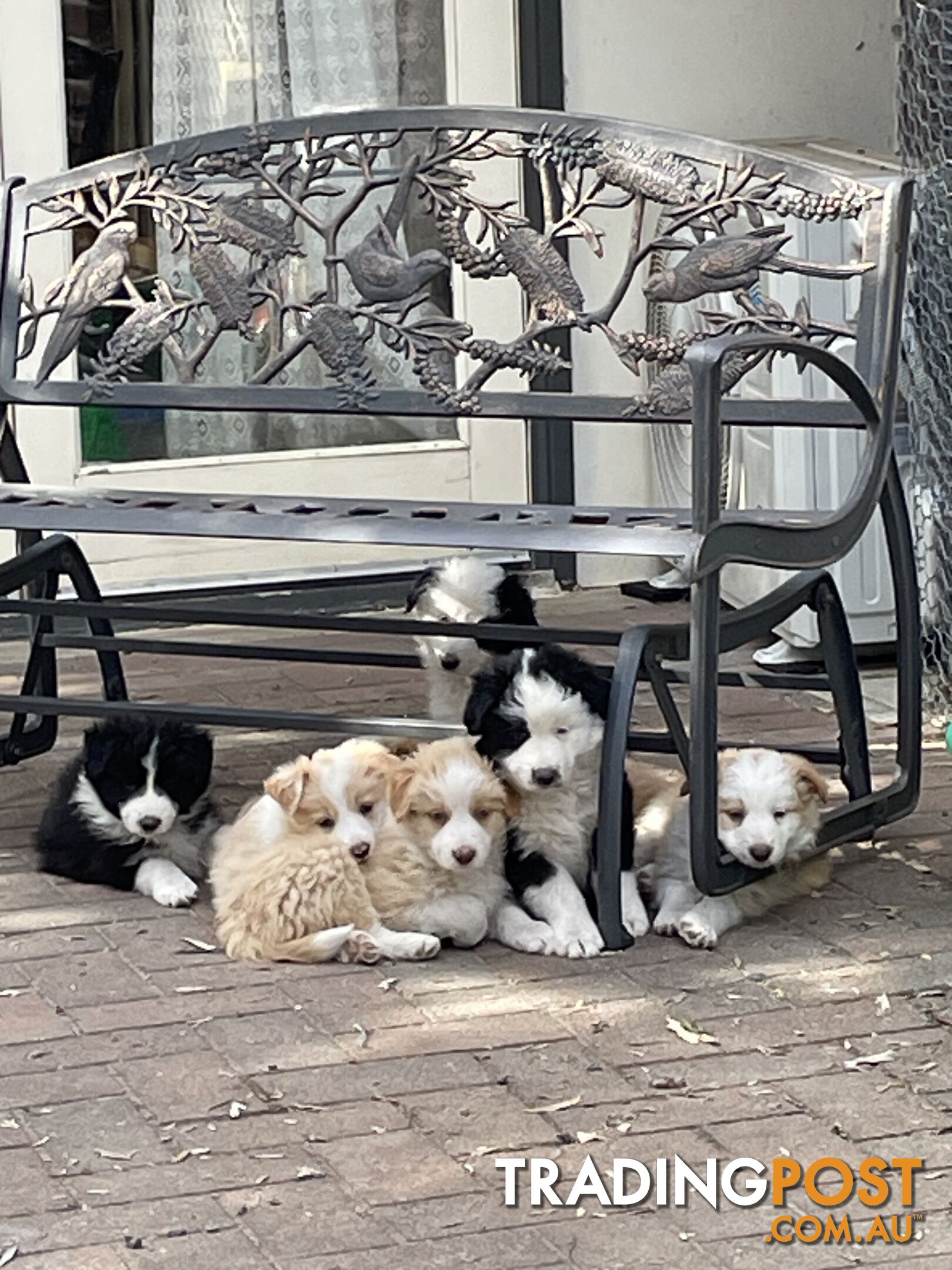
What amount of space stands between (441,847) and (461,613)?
121 cm

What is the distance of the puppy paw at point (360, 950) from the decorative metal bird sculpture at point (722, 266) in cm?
171

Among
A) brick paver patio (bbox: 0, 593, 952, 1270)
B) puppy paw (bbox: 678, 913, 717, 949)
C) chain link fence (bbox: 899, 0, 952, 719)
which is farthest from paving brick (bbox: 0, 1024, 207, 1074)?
chain link fence (bbox: 899, 0, 952, 719)

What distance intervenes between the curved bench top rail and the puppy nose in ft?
3.71

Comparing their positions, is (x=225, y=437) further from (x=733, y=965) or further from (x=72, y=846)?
(x=733, y=965)

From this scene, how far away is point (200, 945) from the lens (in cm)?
468

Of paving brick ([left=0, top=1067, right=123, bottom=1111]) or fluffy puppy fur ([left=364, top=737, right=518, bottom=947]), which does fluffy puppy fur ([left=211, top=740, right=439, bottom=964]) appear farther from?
paving brick ([left=0, top=1067, right=123, bottom=1111])

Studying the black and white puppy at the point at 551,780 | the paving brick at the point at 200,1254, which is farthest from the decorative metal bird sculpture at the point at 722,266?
the paving brick at the point at 200,1254

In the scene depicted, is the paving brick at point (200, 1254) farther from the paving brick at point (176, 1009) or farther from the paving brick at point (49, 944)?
the paving brick at point (49, 944)

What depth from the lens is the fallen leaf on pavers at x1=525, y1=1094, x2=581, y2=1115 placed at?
3.84 meters

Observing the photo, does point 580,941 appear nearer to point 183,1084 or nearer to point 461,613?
point 183,1084

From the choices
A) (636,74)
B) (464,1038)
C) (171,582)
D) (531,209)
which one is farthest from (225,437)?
(464,1038)

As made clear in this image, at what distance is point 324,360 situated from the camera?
562 centimetres

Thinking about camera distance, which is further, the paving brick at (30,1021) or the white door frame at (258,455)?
the white door frame at (258,455)

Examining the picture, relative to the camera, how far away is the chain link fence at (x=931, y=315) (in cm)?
623
